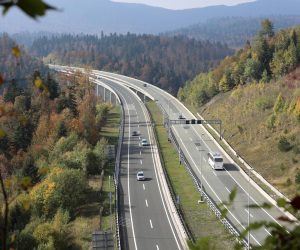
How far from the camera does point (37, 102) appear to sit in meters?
72.0

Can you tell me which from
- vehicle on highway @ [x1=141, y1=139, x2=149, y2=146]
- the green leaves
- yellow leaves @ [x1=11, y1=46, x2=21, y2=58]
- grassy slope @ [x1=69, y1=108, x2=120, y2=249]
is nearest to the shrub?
vehicle on highway @ [x1=141, y1=139, x2=149, y2=146]

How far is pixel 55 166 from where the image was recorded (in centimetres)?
4825

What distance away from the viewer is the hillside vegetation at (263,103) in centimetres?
5409

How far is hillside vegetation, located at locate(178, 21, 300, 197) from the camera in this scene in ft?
177

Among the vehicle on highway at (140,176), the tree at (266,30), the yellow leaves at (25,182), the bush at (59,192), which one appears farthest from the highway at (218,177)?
the yellow leaves at (25,182)

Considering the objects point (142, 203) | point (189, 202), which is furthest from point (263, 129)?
point (142, 203)

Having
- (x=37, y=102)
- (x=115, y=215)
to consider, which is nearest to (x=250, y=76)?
(x=37, y=102)

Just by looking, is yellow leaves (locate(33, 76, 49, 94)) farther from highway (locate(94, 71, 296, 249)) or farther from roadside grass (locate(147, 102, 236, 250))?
highway (locate(94, 71, 296, 249))

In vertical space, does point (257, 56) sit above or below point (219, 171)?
above

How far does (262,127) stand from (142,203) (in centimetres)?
2567

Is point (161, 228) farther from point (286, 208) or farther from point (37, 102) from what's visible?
point (37, 102)

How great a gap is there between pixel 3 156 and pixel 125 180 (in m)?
13.7

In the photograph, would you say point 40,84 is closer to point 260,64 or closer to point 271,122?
point 271,122

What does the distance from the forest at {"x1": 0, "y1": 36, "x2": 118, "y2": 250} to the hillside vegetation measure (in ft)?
53.1
